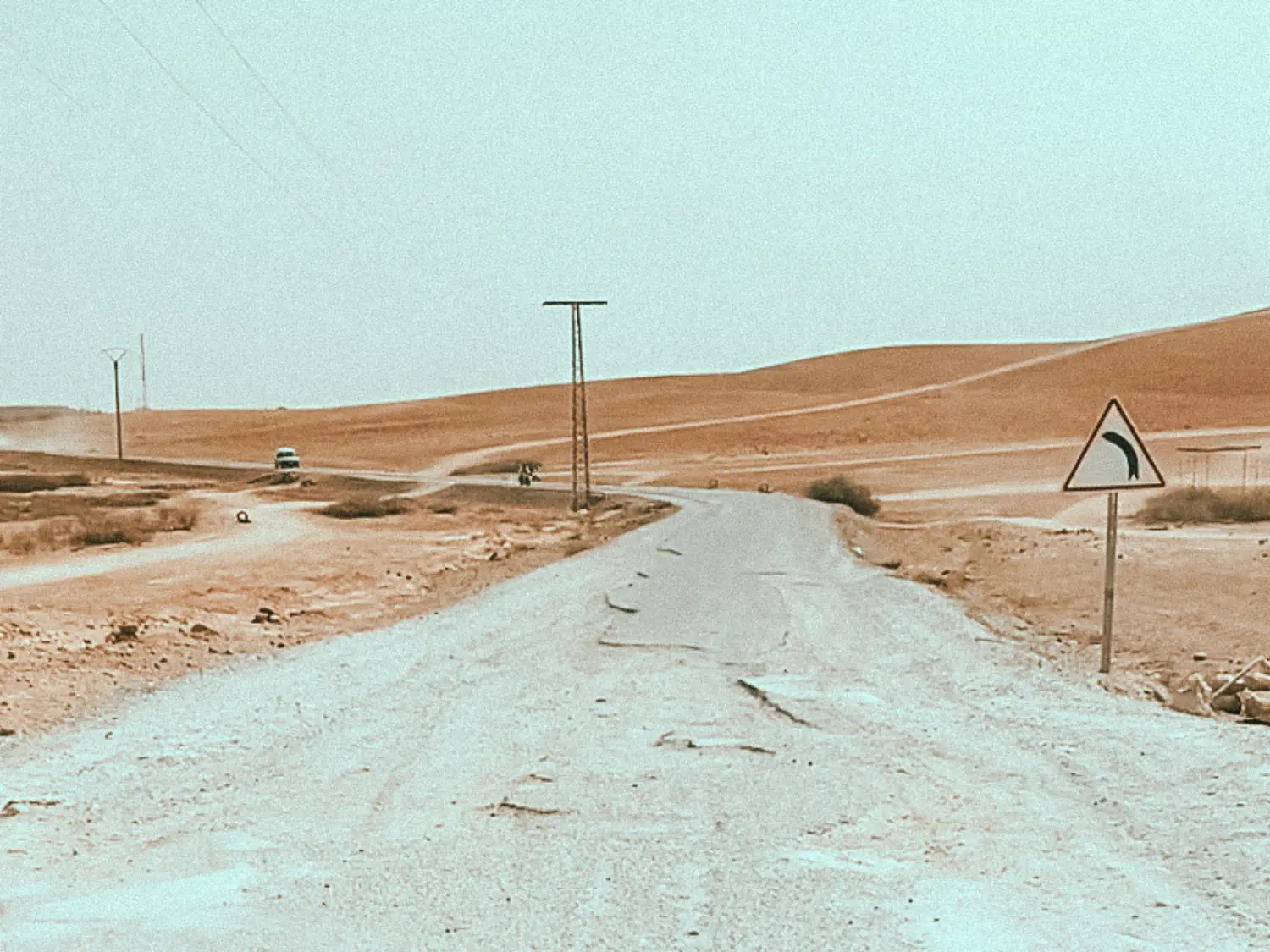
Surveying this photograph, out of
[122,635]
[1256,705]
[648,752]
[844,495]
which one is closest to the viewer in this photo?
[648,752]

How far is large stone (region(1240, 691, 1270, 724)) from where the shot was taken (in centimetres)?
1054

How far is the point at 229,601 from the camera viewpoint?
2111 cm

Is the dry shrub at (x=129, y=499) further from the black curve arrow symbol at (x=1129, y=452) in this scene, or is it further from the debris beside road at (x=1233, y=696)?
the debris beside road at (x=1233, y=696)

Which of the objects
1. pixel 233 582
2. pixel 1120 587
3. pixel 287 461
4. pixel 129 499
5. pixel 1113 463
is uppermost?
pixel 1113 463

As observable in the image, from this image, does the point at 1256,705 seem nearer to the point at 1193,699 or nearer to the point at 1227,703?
the point at 1227,703

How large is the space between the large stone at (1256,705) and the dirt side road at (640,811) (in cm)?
48

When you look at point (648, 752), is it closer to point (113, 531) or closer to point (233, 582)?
point (233, 582)

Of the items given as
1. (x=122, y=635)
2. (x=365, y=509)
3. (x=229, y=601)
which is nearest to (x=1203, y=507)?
(x=365, y=509)

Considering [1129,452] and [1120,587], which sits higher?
[1129,452]

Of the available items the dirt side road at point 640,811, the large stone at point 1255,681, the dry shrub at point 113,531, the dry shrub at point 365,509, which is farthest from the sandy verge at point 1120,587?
the dry shrub at point 365,509

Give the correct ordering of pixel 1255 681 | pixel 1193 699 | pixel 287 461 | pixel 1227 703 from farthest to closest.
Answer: pixel 287 461 < pixel 1193 699 < pixel 1255 681 < pixel 1227 703

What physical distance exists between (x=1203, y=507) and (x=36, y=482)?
59.8 m

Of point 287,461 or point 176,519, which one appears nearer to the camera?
point 176,519

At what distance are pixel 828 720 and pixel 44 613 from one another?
1188 cm
